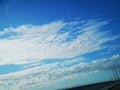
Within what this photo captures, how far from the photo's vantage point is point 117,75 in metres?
169

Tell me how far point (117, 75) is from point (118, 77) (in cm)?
217

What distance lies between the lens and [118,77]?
16950 cm
